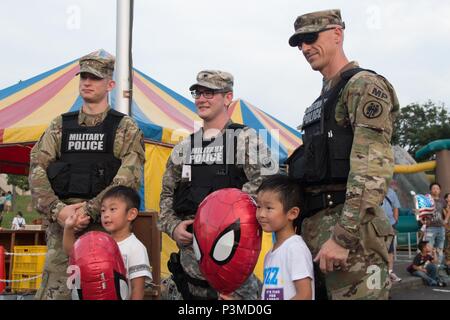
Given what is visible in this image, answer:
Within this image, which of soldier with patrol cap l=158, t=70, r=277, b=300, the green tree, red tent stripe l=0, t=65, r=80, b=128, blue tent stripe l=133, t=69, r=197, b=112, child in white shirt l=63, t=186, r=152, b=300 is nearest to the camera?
child in white shirt l=63, t=186, r=152, b=300

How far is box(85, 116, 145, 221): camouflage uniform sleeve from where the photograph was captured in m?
2.93

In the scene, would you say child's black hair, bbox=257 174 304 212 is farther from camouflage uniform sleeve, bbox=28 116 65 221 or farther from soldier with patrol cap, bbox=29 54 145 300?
camouflage uniform sleeve, bbox=28 116 65 221

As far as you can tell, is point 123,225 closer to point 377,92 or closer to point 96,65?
point 96,65

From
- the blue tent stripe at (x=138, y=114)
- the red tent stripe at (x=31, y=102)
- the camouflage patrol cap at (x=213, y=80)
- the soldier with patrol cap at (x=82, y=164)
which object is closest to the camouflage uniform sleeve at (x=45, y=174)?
the soldier with patrol cap at (x=82, y=164)

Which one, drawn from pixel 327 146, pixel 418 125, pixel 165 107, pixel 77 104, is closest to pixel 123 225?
pixel 327 146

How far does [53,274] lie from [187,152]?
1080 mm

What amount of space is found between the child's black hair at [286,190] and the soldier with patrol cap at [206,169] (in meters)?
0.47

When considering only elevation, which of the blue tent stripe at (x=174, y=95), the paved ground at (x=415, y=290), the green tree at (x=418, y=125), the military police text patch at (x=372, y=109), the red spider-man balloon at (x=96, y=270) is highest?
the green tree at (x=418, y=125)

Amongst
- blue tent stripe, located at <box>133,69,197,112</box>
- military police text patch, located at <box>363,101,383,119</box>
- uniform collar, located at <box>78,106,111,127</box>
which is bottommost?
military police text patch, located at <box>363,101,383,119</box>

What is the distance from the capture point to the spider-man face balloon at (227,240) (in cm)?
220

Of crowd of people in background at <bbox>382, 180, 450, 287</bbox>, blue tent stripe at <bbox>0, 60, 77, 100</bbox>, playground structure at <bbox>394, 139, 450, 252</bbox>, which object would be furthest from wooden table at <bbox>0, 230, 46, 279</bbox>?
playground structure at <bbox>394, 139, 450, 252</bbox>

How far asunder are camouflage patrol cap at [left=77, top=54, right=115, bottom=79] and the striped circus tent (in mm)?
2933

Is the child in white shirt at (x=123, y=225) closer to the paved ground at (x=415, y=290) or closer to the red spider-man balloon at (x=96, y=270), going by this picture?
the red spider-man balloon at (x=96, y=270)
